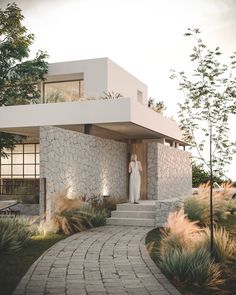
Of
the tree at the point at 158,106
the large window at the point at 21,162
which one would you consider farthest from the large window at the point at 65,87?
the tree at the point at 158,106

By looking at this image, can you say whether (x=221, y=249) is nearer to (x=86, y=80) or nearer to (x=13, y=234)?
(x=13, y=234)

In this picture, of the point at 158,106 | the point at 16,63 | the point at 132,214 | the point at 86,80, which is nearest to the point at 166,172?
the point at 158,106

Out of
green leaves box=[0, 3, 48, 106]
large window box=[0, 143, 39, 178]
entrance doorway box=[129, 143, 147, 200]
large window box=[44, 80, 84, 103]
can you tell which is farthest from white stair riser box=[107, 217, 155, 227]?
green leaves box=[0, 3, 48, 106]

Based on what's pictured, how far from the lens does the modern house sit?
41.7ft

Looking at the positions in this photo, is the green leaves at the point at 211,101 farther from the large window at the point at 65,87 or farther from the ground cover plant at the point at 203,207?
the large window at the point at 65,87

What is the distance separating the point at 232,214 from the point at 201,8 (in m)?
10.4

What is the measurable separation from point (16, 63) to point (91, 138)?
9.26m

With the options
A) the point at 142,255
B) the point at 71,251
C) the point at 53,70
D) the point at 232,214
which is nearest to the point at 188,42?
the point at 142,255

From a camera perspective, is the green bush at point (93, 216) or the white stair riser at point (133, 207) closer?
the green bush at point (93, 216)

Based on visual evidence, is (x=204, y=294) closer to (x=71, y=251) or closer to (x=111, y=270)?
(x=111, y=270)

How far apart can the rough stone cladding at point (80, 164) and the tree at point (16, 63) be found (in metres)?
6.49

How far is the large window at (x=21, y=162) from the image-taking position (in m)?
22.5

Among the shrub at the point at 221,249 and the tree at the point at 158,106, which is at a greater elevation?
the tree at the point at 158,106

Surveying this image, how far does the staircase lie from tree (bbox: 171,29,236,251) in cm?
530
